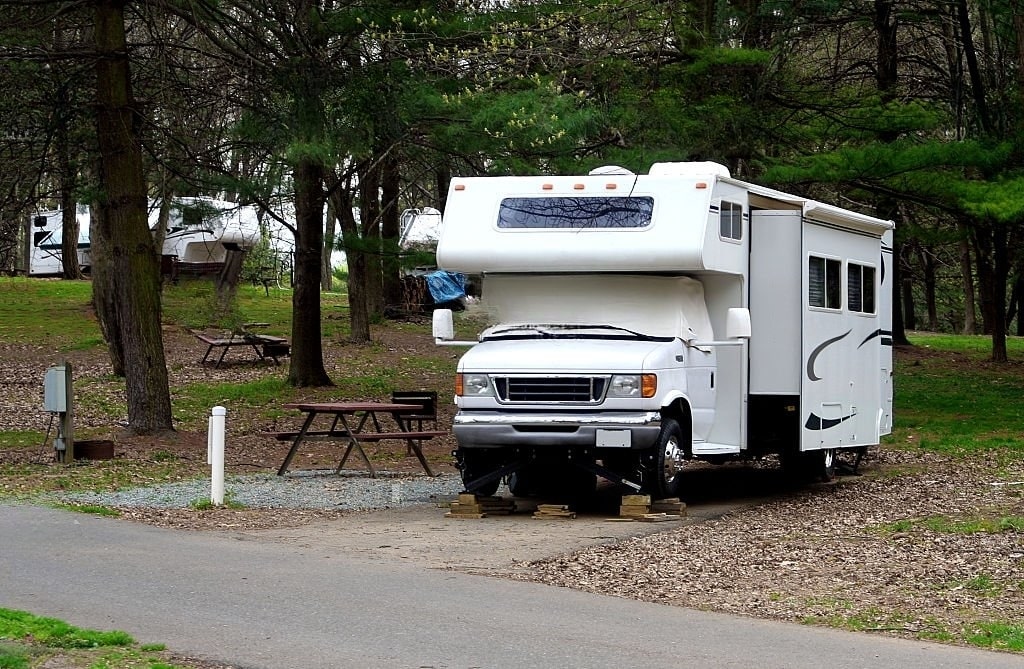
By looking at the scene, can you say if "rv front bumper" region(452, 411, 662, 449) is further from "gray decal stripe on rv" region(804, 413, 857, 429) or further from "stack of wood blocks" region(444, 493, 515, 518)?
"gray decal stripe on rv" region(804, 413, 857, 429)

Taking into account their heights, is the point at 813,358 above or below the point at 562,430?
above

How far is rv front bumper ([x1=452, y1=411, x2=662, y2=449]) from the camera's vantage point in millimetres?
12195

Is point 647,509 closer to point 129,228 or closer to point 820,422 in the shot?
point 820,422

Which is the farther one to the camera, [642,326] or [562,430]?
[642,326]

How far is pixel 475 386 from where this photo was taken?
41.2 ft

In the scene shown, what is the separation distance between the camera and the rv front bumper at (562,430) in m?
12.2

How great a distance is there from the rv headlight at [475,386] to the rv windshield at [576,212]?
4.95 ft

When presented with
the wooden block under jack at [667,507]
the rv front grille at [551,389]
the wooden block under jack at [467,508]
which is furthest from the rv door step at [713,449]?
the wooden block under jack at [467,508]

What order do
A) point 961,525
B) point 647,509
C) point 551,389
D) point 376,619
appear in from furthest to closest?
1. point 647,509
2. point 551,389
3. point 961,525
4. point 376,619

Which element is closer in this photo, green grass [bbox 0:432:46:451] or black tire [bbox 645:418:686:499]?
black tire [bbox 645:418:686:499]

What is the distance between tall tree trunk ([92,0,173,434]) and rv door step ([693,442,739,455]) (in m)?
7.86

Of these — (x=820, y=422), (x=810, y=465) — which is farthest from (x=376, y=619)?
(x=810, y=465)

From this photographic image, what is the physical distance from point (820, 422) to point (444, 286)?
2747 cm

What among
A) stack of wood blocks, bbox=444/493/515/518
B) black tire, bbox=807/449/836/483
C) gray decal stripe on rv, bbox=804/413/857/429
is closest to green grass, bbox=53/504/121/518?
stack of wood blocks, bbox=444/493/515/518
